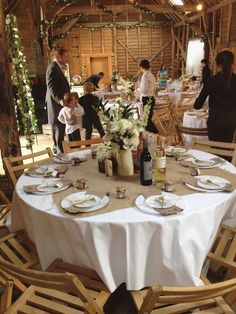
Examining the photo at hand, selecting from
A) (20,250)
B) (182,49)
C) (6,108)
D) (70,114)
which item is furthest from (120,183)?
(182,49)

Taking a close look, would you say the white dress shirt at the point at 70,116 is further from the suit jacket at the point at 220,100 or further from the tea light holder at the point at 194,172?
the tea light holder at the point at 194,172

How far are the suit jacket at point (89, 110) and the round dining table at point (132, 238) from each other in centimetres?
368

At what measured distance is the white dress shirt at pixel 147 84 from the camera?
Result: 6523mm

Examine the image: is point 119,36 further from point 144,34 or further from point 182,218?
point 182,218

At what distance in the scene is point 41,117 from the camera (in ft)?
27.4

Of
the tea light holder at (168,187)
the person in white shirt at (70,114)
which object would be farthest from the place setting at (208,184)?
the person in white shirt at (70,114)

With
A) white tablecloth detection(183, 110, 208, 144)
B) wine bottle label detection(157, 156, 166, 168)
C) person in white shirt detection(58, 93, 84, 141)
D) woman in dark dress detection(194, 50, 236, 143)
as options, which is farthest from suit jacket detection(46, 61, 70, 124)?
wine bottle label detection(157, 156, 166, 168)

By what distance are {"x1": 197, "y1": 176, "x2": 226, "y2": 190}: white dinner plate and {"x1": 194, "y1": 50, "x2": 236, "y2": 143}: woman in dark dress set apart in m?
1.49

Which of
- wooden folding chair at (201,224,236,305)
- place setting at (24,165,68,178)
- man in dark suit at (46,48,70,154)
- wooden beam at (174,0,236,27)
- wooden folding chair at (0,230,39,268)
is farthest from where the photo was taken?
wooden beam at (174,0,236,27)

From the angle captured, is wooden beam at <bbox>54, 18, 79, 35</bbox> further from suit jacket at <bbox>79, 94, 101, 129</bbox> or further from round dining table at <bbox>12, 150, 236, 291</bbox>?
round dining table at <bbox>12, 150, 236, 291</bbox>

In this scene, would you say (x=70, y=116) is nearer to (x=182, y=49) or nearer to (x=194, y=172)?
(x=194, y=172)

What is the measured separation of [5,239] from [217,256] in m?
1.48

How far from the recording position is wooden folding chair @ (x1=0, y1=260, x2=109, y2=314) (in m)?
1.25

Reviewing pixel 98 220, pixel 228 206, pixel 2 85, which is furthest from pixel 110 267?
pixel 2 85
